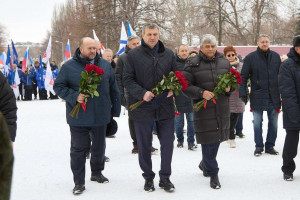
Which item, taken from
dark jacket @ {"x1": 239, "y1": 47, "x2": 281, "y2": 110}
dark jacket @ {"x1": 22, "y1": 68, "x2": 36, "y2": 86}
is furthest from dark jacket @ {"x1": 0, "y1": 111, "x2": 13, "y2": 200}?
dark jacket @ {"x1": 22, "y1": 68, "x2": 36, "y2": 86}

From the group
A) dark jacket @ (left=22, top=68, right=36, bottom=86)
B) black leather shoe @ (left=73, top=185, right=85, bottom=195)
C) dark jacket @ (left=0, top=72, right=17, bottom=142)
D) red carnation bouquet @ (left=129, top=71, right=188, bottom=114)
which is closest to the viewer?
dark jacket @ (left=0, top=72, right=17, bottom=142)

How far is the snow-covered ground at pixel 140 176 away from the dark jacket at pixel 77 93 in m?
0.93

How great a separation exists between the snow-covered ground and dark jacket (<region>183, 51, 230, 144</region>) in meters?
0.69

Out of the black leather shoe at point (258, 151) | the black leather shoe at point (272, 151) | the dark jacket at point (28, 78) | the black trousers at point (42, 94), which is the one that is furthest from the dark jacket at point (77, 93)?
the black trousers at point (42, 94)

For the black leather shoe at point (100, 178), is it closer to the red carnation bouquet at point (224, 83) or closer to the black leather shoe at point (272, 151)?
the red carnation bouquet at point (224, 83)

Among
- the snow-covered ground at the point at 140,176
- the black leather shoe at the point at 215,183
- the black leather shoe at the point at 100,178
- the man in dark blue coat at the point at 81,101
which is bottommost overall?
the snow-covered ground at the point at 140,176

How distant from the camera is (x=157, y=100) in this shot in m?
4.66

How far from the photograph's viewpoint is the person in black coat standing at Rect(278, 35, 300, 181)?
16.2 feet

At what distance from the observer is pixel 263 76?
21.0 ft

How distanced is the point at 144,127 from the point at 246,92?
246 centimetres

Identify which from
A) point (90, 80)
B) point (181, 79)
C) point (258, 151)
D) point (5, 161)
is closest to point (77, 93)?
point (90, 80)

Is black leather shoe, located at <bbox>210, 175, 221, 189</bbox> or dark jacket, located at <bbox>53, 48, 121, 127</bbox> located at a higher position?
dark jacket, located at <bbox>53, 48, 121, 127</bbox>

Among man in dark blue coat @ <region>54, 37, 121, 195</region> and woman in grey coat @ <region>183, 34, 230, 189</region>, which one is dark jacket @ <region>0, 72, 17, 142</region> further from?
woman in grey coat @ <region>183, 34, 230, 189</region>

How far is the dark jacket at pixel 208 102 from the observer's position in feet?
16.0
